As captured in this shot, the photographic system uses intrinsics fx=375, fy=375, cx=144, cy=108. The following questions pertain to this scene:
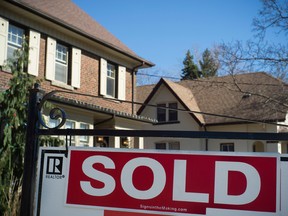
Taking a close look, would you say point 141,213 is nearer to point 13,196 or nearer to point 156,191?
point 156,191

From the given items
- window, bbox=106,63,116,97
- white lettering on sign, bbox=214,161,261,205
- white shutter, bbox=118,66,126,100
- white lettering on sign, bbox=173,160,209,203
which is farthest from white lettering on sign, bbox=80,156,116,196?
white shutter, bbox=118,66,126,100

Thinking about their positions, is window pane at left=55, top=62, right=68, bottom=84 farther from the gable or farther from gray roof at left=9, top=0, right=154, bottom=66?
the gable

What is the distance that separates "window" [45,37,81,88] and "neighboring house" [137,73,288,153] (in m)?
9.75

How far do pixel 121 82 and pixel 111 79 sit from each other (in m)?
0.49

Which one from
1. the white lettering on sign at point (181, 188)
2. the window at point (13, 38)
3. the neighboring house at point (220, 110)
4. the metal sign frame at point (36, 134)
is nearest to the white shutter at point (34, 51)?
the window at point (13, 38)

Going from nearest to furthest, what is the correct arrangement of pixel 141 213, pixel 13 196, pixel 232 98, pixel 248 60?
pixel 141 213
pixel 13 196
pixel 248 60
pixel 232 98

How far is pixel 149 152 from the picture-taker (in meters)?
2.51

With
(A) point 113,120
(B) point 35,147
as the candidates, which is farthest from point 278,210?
(A) point 113,120

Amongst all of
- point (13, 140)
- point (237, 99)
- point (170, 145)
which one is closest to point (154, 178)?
point (13, 140)

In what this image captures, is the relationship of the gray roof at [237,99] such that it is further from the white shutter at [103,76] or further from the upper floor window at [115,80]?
the white shutter at [103,76]

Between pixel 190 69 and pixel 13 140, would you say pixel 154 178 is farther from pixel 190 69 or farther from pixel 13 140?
pixel 190 69

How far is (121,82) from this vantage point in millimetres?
17016

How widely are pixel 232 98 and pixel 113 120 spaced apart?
47.2 ft

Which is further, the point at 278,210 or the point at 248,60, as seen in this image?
the point at 248,60
